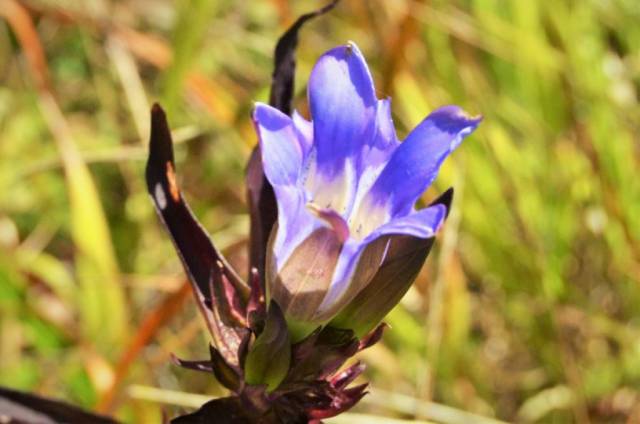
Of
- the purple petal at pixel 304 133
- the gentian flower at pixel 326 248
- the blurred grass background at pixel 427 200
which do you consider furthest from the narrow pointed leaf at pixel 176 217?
the blurred grass background at pixel 427 200

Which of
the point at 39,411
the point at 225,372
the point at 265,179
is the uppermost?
the point at 265,179

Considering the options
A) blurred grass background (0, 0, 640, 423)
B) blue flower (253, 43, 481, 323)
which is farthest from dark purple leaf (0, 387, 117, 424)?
blurred grass background (0, 0, 640, 423)

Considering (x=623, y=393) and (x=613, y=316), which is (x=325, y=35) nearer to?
(x=613, y=316)

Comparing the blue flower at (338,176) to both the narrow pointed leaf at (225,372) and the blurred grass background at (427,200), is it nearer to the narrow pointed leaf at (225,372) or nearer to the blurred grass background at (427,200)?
the narrow pointed leaf at (225,372)

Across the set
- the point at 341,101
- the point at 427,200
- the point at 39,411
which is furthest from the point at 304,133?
the point at 427,200

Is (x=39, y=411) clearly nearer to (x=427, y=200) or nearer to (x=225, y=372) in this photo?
(x=225, y=372)

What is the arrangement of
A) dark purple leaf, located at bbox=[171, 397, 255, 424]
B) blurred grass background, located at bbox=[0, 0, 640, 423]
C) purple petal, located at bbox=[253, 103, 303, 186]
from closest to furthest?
purple petal, located at bbox=[253, 103, 303, 186], dark purple leaf, located at bbox=[171, 397, 255, 424], blurred grass background, located at bbox=[0, 0, 640, 423]

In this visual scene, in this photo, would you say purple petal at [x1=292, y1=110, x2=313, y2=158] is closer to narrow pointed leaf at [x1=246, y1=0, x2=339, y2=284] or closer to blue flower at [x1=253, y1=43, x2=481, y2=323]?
blue flower at [x1=253, y1=43, x2=481, y2=323]
